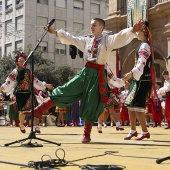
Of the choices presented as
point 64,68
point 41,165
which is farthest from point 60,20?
point 41,165

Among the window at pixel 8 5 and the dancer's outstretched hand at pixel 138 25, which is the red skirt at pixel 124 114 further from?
the window at pixel 8 5

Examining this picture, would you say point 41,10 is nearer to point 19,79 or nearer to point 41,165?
point 19,79

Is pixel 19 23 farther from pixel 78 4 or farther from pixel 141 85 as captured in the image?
pixel 141 85

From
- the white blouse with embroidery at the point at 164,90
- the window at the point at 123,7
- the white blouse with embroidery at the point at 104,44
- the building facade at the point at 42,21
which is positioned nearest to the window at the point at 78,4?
the building facade at the point at 42,21

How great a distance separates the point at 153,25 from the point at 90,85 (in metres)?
13.3

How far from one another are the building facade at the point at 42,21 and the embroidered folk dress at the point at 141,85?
28938 millimetres

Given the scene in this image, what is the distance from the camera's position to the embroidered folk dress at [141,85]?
561 cm

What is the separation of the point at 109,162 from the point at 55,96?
1924 mm

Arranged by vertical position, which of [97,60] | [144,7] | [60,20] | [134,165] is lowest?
[134,165]

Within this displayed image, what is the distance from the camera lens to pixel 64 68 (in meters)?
33.2

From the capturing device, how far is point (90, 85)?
493cm

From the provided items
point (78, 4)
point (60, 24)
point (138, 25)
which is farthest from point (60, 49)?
point (138, 25)

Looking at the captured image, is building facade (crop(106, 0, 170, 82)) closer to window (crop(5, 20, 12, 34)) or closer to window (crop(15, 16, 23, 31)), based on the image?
window (crop(15, 16, 23, 31))

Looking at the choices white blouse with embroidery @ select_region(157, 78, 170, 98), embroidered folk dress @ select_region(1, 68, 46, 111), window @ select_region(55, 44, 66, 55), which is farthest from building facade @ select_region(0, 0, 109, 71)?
embroidered folk dress @ select_region(1, 68, 46, 111)
